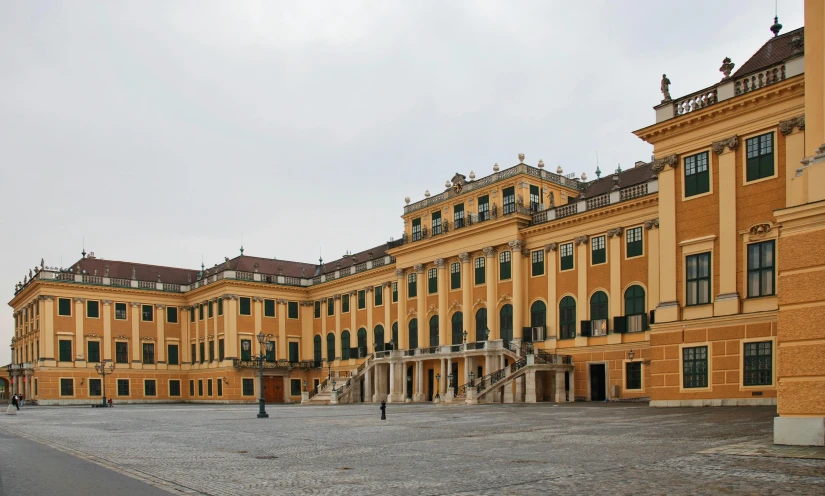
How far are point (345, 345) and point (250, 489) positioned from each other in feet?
207

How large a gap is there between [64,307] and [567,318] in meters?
51.8

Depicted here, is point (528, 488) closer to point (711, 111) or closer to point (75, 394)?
point (711, 111)

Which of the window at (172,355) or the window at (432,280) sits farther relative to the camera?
the window at (172,355)

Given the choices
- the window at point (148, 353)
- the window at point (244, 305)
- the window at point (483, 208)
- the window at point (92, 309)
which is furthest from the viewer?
the window at point (148, 353)

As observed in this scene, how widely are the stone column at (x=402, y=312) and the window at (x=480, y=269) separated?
8.79 metres

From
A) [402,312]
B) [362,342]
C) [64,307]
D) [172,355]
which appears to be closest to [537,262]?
→ [402,312]

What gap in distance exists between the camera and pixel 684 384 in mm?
31766

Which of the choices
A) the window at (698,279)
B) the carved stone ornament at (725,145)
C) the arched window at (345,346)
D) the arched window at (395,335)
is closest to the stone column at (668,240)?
the window at (698,279)

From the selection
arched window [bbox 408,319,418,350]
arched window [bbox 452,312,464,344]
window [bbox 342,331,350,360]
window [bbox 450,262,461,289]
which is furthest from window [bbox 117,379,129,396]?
window [bbox 450,262,461,289]

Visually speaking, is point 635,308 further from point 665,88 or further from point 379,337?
point 379,337

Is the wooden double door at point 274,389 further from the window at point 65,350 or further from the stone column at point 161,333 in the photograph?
the window at point 65,350

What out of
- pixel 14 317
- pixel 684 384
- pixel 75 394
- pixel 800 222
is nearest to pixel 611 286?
pixel 684 384

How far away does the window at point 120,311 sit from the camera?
79.1 meters

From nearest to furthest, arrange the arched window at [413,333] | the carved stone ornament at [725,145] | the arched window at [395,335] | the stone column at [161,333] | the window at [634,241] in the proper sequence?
the carved stone ornament at [725,145] → the window at [634,241] → the arched window at [413,333] → the arched window at [395,335] → the stone column at [161,333]
